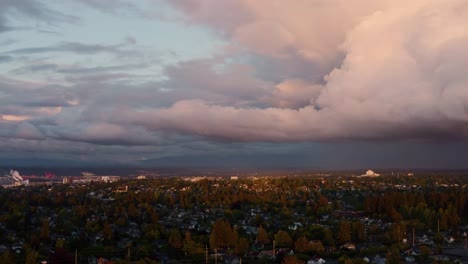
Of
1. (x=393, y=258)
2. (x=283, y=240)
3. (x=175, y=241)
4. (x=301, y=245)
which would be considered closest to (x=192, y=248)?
(x=175, y=241)

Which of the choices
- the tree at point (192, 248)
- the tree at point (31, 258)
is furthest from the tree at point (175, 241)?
the tree at point (31, 258)

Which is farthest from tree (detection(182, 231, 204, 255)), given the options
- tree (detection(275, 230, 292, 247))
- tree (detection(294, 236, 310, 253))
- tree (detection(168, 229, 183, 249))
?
tree (detection(294, 236, 310, 253))

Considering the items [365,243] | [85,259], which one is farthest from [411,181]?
[85,259]

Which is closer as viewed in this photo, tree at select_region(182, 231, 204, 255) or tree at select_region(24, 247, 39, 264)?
tree at select_region(24, 247, 39, 264)

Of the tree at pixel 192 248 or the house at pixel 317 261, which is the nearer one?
the house at pixel 317 261

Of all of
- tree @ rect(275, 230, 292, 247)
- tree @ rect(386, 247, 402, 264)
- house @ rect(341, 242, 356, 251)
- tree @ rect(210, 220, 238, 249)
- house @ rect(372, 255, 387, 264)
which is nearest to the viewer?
tree @ rect(386, 247, 402, 264)

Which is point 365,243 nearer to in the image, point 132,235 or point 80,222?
point 132,235

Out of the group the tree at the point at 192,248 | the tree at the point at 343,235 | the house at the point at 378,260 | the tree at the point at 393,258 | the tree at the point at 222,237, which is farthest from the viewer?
the tree at the point at 343,235

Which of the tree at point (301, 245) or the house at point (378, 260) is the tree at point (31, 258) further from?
the house at point (378, 260)

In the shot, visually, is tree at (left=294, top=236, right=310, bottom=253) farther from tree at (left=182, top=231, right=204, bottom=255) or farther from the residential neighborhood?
tree at (left=182, top=231, right=204, bottom=255)

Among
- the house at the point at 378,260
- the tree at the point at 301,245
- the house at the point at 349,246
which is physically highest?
the tree at the point at 301,245

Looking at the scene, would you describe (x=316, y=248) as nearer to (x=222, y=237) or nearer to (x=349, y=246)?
(x=349, y=246)

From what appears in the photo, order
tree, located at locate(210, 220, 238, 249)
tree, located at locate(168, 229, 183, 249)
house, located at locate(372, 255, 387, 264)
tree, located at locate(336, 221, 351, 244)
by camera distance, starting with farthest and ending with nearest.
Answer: tree, located at locate(336, 221, 351, 244)
tree, located at locate(210, 220, 238, 249)
tree, located at locate(168, 229, 183, 249)
house, located at locate(372, 255, 387, 264)
